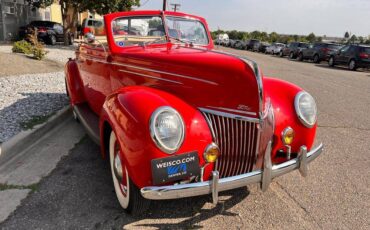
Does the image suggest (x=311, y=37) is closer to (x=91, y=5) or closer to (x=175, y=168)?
(x=91, y=5)

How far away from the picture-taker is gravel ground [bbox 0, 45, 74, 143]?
4929 mm

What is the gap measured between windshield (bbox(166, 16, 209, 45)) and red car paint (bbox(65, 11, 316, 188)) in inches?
21.8

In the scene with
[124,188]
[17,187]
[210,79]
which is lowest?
[17,187]

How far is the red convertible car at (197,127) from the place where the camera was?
251 centimetres

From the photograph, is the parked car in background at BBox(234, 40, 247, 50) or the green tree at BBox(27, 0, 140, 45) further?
the parked car in background at BBox(234, 40, 247, 50)

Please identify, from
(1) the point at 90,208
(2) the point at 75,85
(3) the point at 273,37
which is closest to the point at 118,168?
(1) the point at 90,208

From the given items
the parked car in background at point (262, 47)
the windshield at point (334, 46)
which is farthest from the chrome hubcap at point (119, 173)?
the parked car in background at point (262, 47)

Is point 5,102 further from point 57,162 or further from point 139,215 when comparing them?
point 139,215

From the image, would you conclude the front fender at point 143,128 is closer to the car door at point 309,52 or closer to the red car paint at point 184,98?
the red car paint at point 184,98

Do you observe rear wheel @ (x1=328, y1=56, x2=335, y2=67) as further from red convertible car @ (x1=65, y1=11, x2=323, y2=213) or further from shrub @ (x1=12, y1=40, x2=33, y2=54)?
red convertible car @ (x1=65, y1=11, x2=323, y2=213)

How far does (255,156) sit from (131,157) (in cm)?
106

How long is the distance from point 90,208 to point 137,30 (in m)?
2.31

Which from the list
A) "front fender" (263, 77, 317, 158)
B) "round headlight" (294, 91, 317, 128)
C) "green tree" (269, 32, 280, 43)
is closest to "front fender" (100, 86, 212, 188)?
"front fender" (263, 77, 317, 158)

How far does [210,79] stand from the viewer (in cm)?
290
